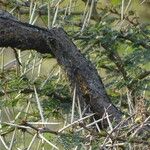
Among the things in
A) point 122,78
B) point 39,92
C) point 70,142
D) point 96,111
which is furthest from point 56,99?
point 70,142

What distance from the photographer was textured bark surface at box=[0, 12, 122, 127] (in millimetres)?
1257

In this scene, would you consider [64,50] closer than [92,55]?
Yes

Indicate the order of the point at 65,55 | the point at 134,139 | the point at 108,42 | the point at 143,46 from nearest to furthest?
the point at 134,139 < the point at 65,55 < the point at 108,42 < the point at 143,46

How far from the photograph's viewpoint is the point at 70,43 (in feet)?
4.48

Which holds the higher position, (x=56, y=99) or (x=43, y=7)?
(x=43, y=7)

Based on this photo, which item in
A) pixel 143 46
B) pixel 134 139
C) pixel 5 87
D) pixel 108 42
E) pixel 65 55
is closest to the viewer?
pixel 134 139

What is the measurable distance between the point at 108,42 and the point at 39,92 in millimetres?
250

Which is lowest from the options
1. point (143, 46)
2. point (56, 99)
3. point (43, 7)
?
point (56, 99)

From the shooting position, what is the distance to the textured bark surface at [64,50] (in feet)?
4.12

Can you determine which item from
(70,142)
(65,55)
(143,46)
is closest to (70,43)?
(65,55)

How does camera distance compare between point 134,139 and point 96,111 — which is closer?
point 134,139

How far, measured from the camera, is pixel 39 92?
1.53 meters

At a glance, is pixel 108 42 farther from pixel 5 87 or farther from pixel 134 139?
pixel 134 139

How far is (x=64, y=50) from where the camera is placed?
1354 millimetres
